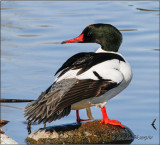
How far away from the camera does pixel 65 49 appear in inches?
Result: 450

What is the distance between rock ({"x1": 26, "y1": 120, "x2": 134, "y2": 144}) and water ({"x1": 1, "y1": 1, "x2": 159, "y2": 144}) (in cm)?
19

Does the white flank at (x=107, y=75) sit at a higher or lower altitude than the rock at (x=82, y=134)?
higher

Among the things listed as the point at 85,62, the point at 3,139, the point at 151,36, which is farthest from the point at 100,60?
the point at 151,36

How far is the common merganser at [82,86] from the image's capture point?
7.08 metres

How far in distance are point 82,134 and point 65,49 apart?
14.0 feet

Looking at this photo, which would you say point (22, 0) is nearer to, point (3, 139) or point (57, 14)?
point (57, 14)

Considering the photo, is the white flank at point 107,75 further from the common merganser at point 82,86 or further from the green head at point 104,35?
the green head at point 104,35

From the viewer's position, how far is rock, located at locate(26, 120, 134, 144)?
7.30 meters

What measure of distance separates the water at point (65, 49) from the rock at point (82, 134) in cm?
19

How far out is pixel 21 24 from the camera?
13898mm

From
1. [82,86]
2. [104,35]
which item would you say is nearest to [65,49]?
[104,35]

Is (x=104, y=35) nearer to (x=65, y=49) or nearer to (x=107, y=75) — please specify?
(x=107, y=75)

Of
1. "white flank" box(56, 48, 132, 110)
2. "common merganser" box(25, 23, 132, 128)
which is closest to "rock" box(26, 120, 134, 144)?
"common merganser" box(25, 23, 132, 128)

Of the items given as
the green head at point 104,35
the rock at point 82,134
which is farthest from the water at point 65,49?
the green head at point 104,35
